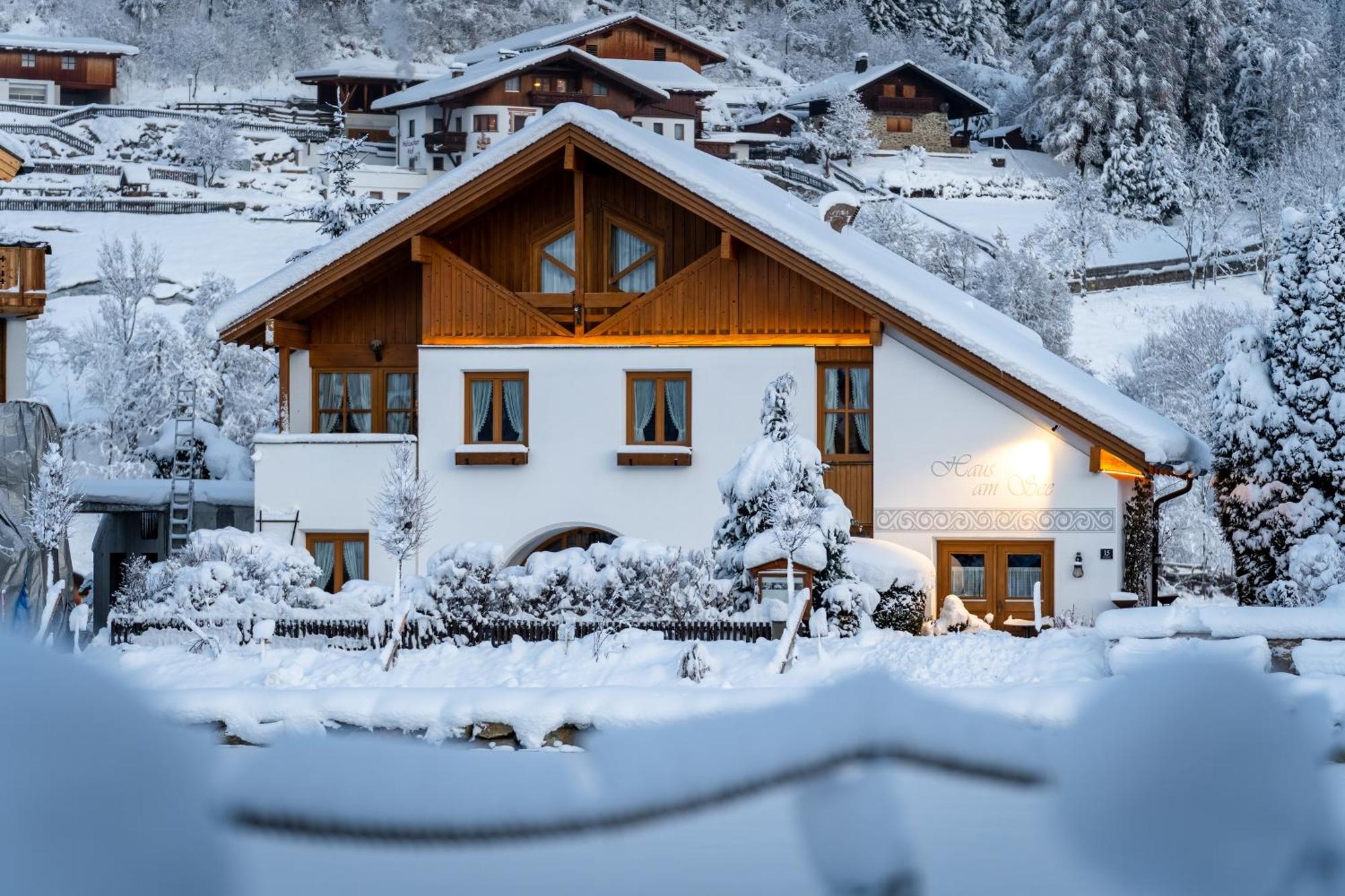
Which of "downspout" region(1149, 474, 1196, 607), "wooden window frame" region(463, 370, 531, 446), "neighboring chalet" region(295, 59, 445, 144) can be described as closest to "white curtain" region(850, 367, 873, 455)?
"downspout" region(1149, 474, 1196, 607)

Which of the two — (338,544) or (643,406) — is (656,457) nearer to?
(643,406)

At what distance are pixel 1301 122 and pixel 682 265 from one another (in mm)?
66331

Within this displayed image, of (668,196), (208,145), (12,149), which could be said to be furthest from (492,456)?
(208,145)

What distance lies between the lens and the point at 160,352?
42562mm

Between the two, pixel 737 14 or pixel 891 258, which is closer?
pixel 891 258

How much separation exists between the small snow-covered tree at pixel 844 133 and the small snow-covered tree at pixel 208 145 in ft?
93.5

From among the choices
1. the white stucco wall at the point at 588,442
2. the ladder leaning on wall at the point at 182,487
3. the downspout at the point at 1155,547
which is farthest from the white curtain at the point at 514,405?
the downspout at the point at 1155,547

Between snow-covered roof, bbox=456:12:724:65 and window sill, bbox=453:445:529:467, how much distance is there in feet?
238

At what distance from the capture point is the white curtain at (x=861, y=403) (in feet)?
66.9

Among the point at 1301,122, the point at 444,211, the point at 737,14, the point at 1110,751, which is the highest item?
the point at 737,14

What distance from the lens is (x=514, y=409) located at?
21031 millimetres

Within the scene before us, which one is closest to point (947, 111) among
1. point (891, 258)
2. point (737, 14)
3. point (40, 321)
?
point (737, 14)

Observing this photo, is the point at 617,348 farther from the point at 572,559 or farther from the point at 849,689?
the point at 849,689

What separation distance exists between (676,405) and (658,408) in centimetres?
24
